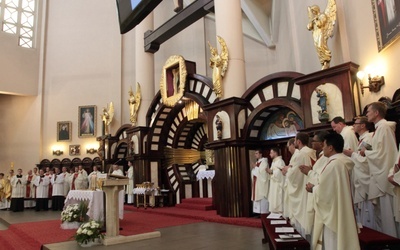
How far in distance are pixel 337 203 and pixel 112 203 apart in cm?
408

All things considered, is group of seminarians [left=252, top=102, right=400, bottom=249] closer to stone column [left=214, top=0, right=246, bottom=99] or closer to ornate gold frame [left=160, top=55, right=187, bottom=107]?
stone column [left=214, top=0, right=246, bottom=99]

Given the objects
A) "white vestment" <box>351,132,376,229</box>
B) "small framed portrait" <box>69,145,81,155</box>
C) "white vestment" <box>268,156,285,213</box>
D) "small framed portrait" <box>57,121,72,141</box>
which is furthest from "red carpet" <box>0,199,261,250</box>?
"small framed portrait" <box>57,121,72,141</box>

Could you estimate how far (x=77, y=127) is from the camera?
16438 millimetres

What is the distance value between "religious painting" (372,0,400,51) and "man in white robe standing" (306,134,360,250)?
2.46m

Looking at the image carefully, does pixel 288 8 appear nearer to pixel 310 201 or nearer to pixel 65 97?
pixel 310 201

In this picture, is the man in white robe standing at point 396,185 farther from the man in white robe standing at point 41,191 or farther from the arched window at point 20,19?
the arched window at point 20,19

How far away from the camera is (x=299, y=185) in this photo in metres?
4.46

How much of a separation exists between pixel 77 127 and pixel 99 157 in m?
2.14

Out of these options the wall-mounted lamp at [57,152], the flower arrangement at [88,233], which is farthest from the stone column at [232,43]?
the wall-mounted lamp at [57,152]

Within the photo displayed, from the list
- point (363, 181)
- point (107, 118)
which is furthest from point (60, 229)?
point (107, 118)

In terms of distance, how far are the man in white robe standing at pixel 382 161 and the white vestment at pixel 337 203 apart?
1214 millimetres

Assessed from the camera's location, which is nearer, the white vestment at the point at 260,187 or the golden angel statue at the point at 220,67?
the white vestment at the point at 260,187

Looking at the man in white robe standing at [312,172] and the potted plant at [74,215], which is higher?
the man in white robe standing at [312,172]

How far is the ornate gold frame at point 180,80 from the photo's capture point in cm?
1094
